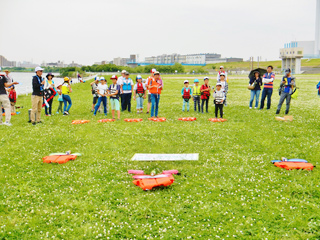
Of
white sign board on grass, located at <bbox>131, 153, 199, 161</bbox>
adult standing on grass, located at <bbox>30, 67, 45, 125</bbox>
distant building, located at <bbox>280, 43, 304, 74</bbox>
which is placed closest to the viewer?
white sign board on grass, located at <bbox>131, 153, 199, 161</bbox>

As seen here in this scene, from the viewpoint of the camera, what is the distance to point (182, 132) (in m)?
13.5

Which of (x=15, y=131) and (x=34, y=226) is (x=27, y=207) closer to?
(x=34, y=226)

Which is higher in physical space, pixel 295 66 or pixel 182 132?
pixel 295 66

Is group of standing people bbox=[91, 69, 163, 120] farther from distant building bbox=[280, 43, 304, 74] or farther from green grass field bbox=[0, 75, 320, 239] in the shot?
distant building bbox=[280, 43, 304, 74]

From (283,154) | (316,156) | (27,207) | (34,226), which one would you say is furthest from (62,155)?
(316,156)

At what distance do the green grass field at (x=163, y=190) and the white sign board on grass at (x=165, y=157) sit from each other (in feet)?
1.02

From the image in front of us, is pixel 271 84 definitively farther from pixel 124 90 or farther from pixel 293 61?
pixel 293 61

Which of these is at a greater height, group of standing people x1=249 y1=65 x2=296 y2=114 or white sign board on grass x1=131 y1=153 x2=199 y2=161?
group of standing people x1=249 y1=65 x2=296 y2=114

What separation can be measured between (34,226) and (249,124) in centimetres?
1212

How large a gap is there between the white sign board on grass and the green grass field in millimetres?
312

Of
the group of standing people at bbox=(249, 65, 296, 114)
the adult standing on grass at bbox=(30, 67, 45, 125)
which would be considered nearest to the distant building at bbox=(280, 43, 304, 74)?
the group of standing people at bbox=(249, 65, 296, 114)

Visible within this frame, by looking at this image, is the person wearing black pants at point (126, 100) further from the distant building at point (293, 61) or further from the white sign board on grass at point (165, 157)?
the distant building at point (293, 61)

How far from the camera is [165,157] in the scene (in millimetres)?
9633

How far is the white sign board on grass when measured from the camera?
9422 millimetres
